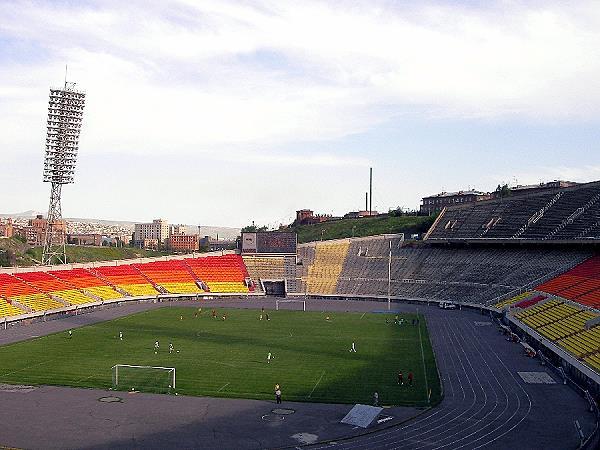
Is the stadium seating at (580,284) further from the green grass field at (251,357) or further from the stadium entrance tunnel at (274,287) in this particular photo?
the stadium entrance tunnel at (274,287)

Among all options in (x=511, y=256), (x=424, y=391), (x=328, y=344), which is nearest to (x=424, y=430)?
(x=424, y=391)

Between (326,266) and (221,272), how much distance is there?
17.6 metres

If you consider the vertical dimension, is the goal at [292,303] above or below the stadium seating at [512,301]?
below

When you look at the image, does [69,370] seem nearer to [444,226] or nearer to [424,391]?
[424,391]

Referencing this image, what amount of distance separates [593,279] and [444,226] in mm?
44790

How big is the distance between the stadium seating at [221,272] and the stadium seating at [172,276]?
62.5 inches

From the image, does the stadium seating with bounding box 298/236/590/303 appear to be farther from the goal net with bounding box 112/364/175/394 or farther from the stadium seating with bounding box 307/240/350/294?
the goal net with bounding box 112/364/175/394

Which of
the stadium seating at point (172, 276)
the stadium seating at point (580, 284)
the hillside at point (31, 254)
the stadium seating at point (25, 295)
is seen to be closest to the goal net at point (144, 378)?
the stadium seating at point (25, 295)

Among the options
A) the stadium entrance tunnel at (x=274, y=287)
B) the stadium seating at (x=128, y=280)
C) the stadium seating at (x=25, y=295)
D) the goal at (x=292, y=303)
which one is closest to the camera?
the stadium seating at (x=25, y=295)

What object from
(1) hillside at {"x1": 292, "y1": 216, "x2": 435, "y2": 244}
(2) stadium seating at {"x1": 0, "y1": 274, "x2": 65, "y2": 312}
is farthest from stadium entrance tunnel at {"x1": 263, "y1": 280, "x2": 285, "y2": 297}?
(1) hillside at {"x1": 292, "y1": 216, "x2": 435, "y2": 244}

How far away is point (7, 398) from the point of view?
33312mm

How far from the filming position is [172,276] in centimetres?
9488

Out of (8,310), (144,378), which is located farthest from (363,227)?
(144,378)

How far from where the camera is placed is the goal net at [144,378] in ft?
118
